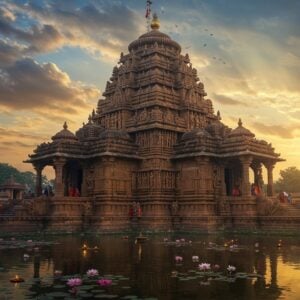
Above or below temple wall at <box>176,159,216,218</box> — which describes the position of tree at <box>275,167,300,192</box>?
above

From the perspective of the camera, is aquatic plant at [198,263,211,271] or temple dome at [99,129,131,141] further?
temple dome at [99,129,131,141]

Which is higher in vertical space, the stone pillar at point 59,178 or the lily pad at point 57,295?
the stone pillar at point 59,178

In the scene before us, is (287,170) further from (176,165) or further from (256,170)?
(176,165)

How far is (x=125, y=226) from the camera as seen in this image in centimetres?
3734

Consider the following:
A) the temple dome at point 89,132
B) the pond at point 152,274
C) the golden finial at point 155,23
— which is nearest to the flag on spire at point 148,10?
the golden finial at point 155,23

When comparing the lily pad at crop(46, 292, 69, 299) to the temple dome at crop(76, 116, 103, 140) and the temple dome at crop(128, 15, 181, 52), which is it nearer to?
the temple dome at crop(76, 116, 103, 140)

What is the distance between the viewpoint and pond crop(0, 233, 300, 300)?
1041cm

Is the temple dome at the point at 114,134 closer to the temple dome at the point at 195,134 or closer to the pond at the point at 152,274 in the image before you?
the temple dome at the point at 195,134

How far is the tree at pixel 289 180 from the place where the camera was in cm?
8460

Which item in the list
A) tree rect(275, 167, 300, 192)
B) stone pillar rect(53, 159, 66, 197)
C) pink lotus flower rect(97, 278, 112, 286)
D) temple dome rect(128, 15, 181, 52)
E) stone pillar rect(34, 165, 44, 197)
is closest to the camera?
pink lotus flower rect(97, 278, 112, 286)

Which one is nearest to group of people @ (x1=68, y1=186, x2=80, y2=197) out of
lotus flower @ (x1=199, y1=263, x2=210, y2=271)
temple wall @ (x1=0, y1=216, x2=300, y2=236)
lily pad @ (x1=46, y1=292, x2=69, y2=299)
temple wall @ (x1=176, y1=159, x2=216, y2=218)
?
temple wall @ (x1=0, y1=216, x2=300, y2=236)

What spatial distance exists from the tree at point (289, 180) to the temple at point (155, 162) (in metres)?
45.3

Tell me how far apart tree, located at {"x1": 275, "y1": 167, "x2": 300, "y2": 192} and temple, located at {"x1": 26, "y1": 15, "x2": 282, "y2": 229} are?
149 feet

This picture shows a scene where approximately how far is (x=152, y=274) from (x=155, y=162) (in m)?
26.2
